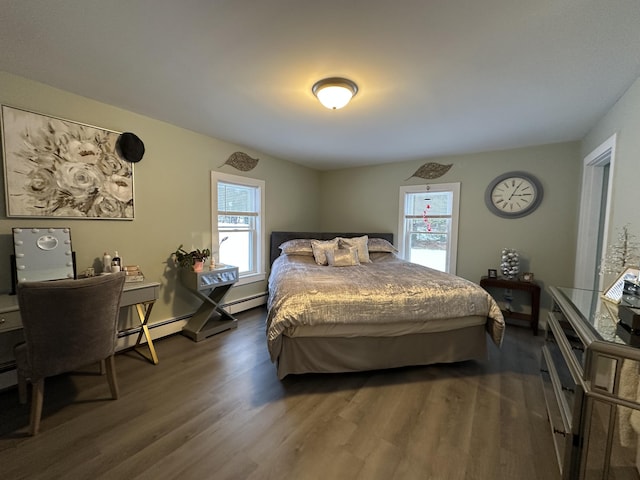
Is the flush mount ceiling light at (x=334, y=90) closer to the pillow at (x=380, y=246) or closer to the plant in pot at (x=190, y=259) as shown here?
the plant in pot at (x=190, y=259)

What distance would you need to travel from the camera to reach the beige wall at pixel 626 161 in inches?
70.2

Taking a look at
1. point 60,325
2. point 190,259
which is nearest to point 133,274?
point 190,259

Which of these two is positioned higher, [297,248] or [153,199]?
[153,199]

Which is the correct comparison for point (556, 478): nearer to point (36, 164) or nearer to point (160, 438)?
point (160, 438)

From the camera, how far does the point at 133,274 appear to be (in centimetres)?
243

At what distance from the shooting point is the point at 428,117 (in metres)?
2.50

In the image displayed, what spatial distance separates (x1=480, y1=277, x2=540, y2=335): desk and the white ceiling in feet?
5.80

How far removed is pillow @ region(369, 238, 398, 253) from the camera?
13.0 ft

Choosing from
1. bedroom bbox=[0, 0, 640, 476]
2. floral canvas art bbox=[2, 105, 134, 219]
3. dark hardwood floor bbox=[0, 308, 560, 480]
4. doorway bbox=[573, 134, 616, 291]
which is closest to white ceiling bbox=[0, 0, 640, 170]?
bedroom bbox=[0, 0, 640, 476]

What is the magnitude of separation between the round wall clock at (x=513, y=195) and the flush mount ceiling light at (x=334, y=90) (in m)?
2.65

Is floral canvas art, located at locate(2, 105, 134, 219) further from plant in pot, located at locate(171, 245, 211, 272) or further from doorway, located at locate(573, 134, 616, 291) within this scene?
doorway, located at locate(573, 134, 616, 291)

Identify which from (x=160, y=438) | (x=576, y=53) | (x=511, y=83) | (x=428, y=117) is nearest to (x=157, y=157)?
(x=160, y=438)

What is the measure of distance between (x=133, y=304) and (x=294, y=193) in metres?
2.93

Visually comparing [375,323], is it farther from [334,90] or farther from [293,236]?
[293,236]
